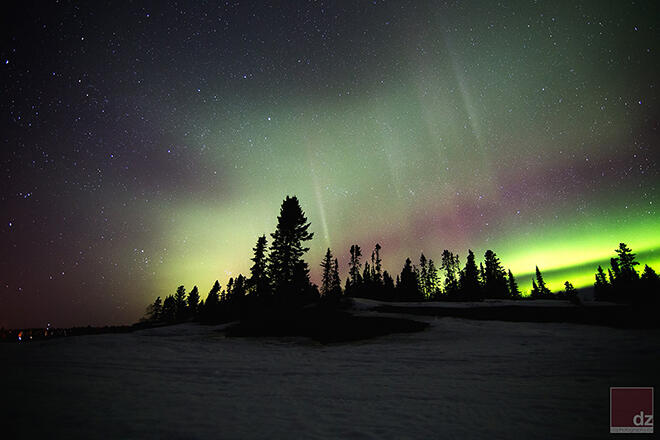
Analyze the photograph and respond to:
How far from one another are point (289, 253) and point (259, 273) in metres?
13.9

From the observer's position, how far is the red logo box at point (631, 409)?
4108mm

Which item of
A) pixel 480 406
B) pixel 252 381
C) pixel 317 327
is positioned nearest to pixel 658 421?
pixel 480 406

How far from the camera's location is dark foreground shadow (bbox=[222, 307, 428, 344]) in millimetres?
16734

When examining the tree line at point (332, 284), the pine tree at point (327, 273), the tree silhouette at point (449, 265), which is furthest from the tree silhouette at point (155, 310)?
the tree silhouette at point (449, 265)

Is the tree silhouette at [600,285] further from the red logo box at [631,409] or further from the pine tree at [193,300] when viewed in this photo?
the pine tree at [193,300]

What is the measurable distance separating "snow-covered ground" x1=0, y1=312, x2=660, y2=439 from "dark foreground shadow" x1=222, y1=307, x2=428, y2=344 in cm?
602

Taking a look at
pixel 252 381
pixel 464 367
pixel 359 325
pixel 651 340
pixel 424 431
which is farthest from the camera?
pixel 359 325

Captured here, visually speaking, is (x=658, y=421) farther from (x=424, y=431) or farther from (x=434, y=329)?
(x=434, y=329)

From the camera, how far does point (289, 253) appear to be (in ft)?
109

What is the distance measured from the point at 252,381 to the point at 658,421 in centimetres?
818

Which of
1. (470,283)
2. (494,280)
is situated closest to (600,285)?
(494,280)

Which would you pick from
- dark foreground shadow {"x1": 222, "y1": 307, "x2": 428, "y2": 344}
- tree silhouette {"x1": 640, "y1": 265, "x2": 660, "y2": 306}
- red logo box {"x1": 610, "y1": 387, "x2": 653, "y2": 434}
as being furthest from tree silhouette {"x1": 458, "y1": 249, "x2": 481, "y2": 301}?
red logo box {"x1": 610, "y1": 387, "x2": 653, "y2": 434}

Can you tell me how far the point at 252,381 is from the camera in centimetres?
710

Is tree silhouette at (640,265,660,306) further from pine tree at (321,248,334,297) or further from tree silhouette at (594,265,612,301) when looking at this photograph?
pine tree at (321,248,334,297)
